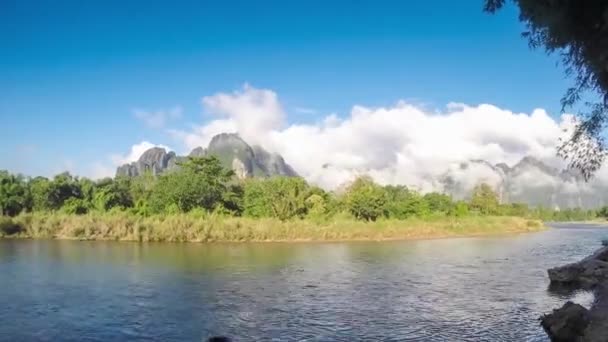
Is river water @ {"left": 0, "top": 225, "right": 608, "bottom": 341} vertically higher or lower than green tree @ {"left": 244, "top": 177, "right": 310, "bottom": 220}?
lower

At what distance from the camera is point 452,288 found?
2241 centimetres

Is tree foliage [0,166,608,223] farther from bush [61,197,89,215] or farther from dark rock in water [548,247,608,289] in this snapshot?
dark rock in water [548,247,608,289]

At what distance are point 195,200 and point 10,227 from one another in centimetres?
1783

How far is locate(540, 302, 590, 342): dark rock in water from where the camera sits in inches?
525

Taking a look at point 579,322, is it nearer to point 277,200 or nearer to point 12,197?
point 277,200

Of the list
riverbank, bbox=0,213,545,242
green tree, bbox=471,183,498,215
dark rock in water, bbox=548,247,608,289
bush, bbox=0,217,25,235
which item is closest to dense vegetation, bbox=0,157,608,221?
riverbank, bbox=0,213,545,242

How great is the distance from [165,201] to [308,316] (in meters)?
43.6

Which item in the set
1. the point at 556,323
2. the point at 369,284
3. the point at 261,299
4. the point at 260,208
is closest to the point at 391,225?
the point at 260,208

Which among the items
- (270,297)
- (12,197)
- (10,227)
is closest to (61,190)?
(12,197)

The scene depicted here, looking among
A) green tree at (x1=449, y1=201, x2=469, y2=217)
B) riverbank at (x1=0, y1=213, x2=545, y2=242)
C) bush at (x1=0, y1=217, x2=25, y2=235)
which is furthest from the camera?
green tree at (x1=449, y1=201, x2=469, y2=217)

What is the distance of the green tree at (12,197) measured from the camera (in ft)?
190

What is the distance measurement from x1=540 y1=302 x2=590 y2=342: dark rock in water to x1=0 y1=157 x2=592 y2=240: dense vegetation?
38709 millimetres

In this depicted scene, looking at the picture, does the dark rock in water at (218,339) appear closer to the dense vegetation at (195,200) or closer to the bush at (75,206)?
the dense vegetation at (195,200)

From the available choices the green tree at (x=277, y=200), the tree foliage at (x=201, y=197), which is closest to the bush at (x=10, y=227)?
the tree foliage at (x=201, y=197)
